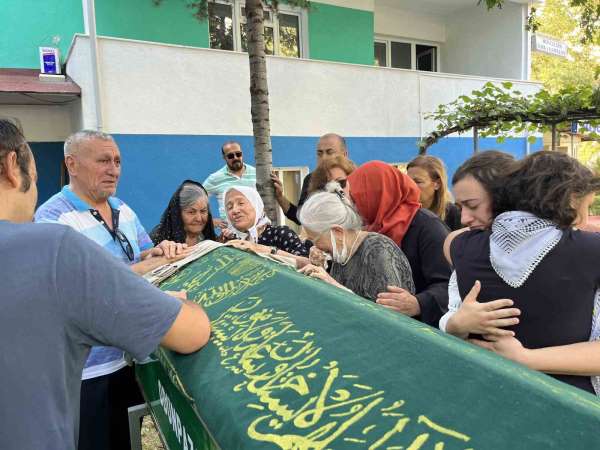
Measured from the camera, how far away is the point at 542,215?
1391 mm

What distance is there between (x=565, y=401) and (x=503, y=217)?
0.77m

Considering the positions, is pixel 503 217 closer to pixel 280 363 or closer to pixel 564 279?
→ pixel 564 279

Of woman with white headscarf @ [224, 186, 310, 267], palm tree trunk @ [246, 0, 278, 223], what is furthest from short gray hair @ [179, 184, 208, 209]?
palm tree trunk @ [246, 0, 278, 223]

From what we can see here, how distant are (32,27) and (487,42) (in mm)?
10991

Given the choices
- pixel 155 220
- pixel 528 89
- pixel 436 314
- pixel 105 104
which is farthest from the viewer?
pixel 528 89

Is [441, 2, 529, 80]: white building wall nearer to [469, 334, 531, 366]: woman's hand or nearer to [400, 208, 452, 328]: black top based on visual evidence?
[400, 208, 452, 328]: black top

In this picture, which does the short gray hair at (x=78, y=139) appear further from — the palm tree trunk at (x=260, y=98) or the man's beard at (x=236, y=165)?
the man's beard at (x=236, y=165)

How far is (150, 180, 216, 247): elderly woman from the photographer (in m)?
3.18

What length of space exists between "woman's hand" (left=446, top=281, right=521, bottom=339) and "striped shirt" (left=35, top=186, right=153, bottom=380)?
5.39 feet

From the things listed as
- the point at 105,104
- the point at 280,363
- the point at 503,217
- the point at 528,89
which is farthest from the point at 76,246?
the point at 528,89

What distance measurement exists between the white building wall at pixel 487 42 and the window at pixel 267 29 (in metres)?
5.62

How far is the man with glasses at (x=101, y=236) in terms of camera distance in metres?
2.16

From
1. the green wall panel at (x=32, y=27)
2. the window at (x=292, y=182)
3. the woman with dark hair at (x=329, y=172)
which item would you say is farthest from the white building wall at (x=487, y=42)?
the woman with dark hair at (x=329, y=172)

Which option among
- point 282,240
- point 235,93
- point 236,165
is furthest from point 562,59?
point 282,240
